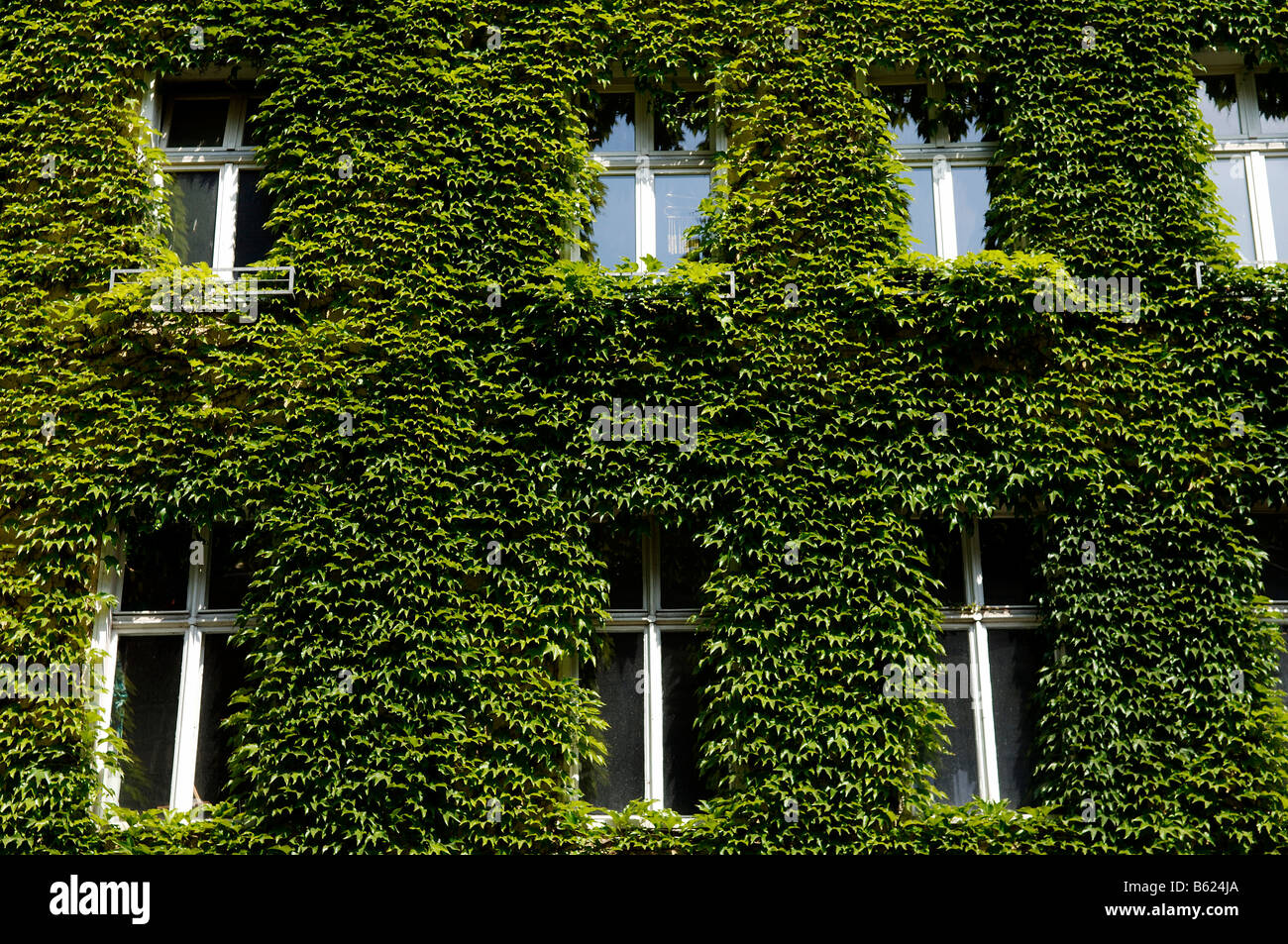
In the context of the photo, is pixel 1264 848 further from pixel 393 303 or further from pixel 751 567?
pixel 393 303

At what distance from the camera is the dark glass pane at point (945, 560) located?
30.2ft

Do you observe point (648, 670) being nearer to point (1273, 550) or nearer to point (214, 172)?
point (1273, 550)

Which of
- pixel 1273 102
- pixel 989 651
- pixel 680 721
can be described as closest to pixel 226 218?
pixel 680 721

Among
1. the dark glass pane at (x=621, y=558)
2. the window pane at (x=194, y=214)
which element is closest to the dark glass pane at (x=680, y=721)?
the dark glass pane at (x=621, y=558)

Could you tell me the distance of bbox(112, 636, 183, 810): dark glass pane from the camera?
29.5 ft

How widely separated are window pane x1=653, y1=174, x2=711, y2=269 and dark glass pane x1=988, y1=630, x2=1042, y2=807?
450 cm

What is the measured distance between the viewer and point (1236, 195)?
33.5ft

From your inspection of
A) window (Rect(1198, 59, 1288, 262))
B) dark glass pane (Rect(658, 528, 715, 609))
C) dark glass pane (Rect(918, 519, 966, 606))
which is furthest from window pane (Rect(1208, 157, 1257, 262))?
dark glass pane (Rect(658, 528, 715, 609))

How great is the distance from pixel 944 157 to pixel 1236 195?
2815mm

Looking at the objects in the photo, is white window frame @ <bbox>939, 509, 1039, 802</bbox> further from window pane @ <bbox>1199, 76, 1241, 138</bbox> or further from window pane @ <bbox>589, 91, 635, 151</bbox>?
window pane @ <bbox>589, 91, 635, 151</bbox>

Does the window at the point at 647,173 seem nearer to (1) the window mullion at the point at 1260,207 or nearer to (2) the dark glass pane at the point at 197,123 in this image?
(2) the dark glass pane at the point at 197,123

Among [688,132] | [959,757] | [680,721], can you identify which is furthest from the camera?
[688,132]

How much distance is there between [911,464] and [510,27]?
220 inches
